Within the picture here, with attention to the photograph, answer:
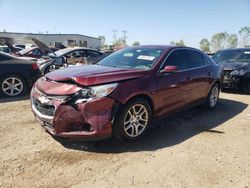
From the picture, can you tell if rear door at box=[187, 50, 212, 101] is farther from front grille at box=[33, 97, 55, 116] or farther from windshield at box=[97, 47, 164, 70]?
front grille at box=[33, 97, 55, 116]

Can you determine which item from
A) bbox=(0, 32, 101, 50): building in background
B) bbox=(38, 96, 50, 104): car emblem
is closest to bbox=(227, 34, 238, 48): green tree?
bbox=(0, 32, 101, 50): building in background

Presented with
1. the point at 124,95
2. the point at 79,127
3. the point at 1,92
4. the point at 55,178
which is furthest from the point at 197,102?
the point at 1,92

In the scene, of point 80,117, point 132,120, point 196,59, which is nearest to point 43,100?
point 80,117

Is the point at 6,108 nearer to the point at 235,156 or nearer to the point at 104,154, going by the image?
the point at 104,154

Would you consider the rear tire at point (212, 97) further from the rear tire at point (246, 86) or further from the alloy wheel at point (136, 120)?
the alloy wheel at point (136, 120)

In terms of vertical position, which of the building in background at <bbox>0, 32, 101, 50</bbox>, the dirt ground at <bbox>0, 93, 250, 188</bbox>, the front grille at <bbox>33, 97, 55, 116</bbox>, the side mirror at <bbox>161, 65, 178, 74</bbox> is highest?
the building in background at <bbox>0, 32, 101, 50</bbox>

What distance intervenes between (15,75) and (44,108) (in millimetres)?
4283

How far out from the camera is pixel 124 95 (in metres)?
4.18

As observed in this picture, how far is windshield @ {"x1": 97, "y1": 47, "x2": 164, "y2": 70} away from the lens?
5059 mm

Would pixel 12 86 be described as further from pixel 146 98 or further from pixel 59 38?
pixel 59 38

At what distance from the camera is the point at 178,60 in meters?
5.54

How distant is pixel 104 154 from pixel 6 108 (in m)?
3.56

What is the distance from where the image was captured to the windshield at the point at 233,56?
10.0 metres

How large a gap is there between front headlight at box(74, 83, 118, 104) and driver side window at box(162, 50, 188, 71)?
5.01 feet
